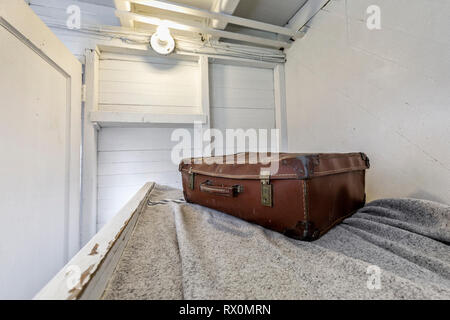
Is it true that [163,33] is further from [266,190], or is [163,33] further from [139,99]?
[266,190]

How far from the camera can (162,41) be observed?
124 cm

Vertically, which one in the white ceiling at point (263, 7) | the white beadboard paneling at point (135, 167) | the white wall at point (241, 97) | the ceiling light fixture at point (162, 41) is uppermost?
the white ceiling at point (263, 7)

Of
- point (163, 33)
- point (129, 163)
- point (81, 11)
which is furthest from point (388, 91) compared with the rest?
point (81, 11)

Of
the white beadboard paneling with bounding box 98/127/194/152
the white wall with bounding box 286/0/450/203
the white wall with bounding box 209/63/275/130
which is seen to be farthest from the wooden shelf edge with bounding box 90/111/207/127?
the white wall with bounding box 286/0/450/203

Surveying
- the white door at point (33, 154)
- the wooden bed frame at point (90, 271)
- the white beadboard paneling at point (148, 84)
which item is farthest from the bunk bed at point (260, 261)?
the white beadboard paneling at point (148, 84)

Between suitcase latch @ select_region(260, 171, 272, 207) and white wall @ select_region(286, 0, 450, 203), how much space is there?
71cm

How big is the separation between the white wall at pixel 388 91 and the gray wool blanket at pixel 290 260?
0.99 ft

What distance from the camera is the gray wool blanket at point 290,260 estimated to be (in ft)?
0.92

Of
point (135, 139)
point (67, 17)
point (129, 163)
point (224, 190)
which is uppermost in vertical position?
point (67, 17)

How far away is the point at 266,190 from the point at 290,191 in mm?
67

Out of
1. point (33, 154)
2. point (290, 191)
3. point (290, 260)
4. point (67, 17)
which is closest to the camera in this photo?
point (290, 260)

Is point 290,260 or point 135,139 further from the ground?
point 135,139

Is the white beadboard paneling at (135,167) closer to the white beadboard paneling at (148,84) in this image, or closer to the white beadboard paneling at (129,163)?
the white beadboard paneling at (129,163)

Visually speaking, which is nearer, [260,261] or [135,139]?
[260,261]
